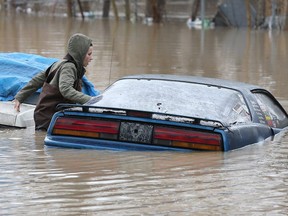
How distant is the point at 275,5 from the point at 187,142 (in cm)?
3822

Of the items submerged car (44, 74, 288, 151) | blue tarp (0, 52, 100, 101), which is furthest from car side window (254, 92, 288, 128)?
blue tarp (0, 52, 100, 101)

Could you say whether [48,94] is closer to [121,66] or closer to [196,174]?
[196,174]

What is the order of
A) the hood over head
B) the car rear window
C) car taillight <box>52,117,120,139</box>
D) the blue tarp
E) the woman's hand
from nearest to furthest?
1. car taillight <box>52,117,120,139</box>
2. the car rear window
3. the hood over head
4. the woman's hand
5. the blue tarp

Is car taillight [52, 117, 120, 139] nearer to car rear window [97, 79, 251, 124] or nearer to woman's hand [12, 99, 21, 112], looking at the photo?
car rear window [97, 79, 251, 124]

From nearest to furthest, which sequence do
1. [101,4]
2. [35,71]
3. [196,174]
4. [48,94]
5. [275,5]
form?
[196,174]
[48,94]
[35,71]
[275,5]
[101,4]

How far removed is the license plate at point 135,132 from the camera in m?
8.78

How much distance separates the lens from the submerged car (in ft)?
28.7

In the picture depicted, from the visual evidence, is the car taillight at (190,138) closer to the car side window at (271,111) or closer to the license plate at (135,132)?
the license plate at (135,132)

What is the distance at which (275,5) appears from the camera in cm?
4616

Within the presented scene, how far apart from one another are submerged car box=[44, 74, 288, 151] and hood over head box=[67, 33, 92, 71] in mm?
535

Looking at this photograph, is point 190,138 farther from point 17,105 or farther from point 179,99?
point 17,105

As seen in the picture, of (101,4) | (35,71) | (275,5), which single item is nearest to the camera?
(35,71)

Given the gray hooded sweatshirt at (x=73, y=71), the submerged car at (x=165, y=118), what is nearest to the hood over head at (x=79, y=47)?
the gray hooded sweatshirt at (x=73, y=71)

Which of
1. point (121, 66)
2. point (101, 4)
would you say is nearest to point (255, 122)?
point (121, 66)
